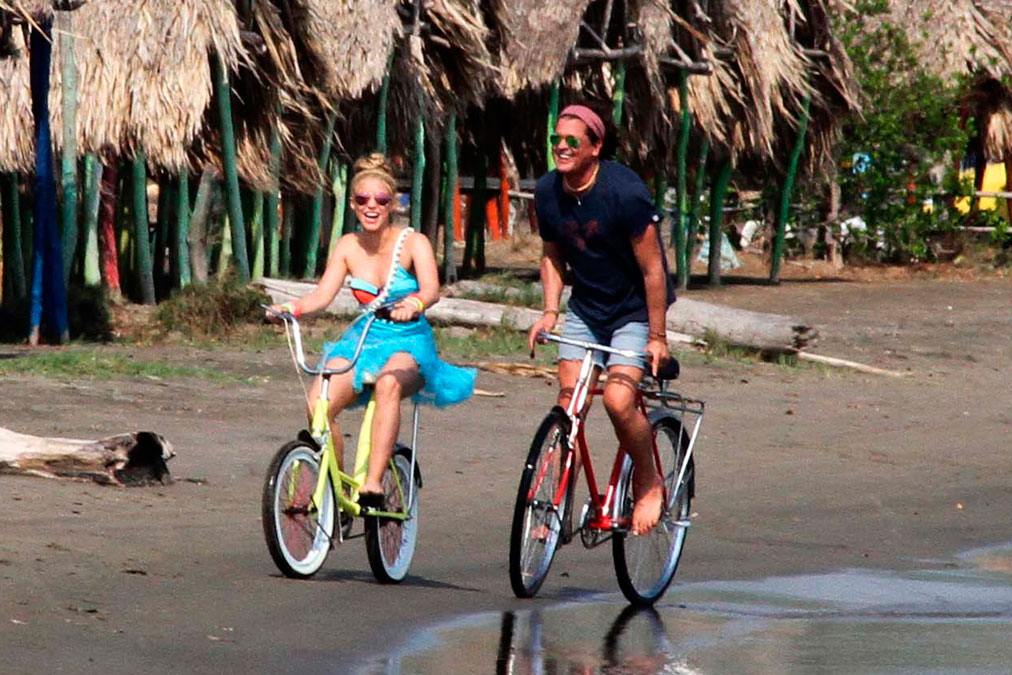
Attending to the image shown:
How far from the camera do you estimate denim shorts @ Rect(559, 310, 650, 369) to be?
6.96m

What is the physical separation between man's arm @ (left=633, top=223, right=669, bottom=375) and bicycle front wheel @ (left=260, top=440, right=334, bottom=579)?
1.24m

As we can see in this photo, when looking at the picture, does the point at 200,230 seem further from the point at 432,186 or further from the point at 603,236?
the point at 603,236

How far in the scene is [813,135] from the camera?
25094mm

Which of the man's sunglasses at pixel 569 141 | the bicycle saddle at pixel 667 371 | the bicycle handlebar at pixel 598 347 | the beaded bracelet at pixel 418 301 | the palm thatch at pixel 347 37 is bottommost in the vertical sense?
the bicycle saddle at pixel 667 371

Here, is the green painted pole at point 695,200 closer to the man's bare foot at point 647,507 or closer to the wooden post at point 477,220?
the wooden post at point 477,220

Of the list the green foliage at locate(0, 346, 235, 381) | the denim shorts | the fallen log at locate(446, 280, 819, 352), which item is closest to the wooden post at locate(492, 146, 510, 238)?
the fallen log at locate(446, 280, 819, 352)

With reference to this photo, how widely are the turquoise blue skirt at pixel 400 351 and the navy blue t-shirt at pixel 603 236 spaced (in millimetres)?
547

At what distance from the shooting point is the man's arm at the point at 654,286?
6.83 m

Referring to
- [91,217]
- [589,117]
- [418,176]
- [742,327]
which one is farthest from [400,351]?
[418,176]

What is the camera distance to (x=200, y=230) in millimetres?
19203

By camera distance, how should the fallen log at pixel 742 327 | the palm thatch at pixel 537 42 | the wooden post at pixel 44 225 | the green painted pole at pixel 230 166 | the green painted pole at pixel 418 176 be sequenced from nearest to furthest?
the wooden post at pixel 44 225, the fallen log at pixel 742 327, the green painted pole at pixel 230 166, the green painted pole at pixel 418 176, the palm thatch at pixel 537 42

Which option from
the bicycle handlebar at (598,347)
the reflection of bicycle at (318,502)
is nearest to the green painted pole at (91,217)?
the reflection of bicycle at (318,502)

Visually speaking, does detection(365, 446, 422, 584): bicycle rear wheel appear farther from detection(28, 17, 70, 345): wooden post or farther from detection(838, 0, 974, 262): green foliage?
detection(838, 0, 974, 262): green foliage

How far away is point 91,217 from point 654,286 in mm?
11974
